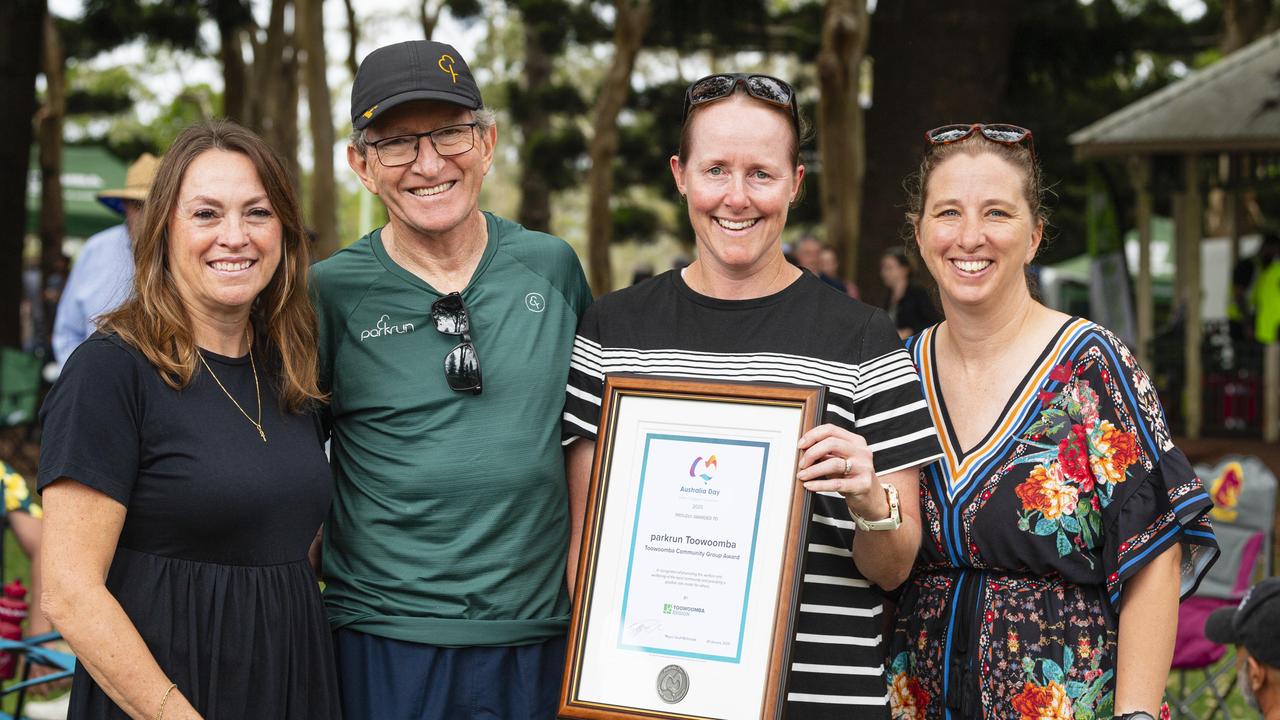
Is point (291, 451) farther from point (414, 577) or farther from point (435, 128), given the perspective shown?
point (435, 128)

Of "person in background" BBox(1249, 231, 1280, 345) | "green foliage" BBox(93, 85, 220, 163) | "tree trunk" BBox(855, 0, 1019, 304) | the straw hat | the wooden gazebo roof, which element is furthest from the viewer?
"green foliage" BBox(93, 85, 220, 163)

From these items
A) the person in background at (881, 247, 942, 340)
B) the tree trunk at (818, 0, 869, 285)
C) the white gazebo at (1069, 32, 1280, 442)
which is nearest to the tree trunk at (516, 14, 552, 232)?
the tree trunk at (818, 0, 869, 285)

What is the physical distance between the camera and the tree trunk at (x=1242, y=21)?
74.0 feet

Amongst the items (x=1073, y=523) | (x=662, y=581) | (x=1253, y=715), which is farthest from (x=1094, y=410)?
(x=1253, y=715)

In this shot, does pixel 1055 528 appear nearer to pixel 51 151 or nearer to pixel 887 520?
pixel 887 520

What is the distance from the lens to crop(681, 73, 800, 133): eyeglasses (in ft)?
9.67

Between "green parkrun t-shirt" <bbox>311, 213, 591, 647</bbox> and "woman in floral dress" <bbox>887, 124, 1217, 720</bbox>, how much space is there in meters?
0.92

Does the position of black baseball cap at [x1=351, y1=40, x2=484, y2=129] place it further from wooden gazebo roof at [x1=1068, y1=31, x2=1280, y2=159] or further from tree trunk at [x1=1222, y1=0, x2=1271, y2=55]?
tree trunk at [x1=1222, y1=0, x2=1271, y2=55]

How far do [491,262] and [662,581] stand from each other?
0.99 metres

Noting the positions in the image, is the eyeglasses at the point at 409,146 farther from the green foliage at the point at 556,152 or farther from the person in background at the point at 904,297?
the green foliage at the point at 556,152

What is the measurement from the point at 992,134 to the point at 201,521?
6.60 feet

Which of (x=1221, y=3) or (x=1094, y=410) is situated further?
(x=1221, y=3)

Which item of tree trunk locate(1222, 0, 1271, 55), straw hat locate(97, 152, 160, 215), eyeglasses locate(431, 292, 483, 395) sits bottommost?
eyeglasses locate(431, 292, 483, 395)

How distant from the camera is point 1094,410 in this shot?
2975 mm
